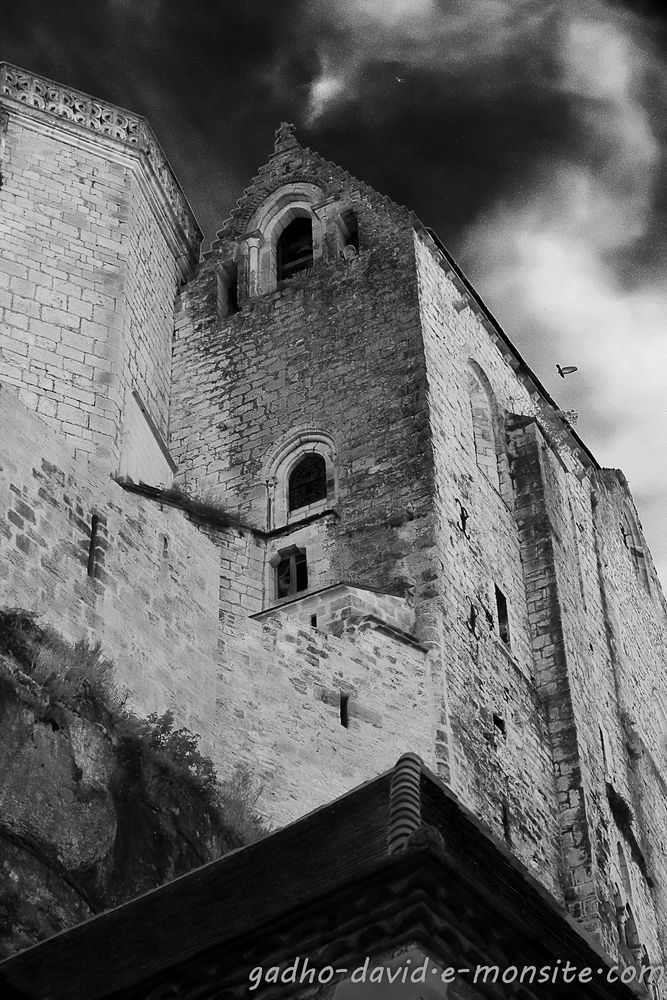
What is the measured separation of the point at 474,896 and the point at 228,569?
1545cm

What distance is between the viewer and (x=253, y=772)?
18.3m

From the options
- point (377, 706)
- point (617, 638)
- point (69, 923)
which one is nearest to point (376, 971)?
point (69, 923)

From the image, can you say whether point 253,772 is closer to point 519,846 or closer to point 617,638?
point 519,846

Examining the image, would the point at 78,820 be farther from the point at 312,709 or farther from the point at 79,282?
the point at 79,282

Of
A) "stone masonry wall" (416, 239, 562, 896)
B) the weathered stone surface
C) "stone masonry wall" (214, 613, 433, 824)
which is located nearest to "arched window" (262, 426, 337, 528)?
"stone masonry wall" (416, 239, 562, 896)

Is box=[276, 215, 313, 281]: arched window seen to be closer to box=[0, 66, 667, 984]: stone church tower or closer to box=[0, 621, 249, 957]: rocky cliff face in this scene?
box=[0, 66, 667, 984]: stone church tower

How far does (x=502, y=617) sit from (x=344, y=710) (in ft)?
14.9

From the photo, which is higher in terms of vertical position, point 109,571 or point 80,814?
point 109,571

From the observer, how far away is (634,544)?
32750 millimetres

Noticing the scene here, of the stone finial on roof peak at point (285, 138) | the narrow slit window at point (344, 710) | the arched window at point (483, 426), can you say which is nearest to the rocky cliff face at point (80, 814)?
the narrow slit window at point (344, 710)

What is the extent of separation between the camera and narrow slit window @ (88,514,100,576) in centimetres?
1778

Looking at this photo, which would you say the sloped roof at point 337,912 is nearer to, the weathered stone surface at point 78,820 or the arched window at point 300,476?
the weathered stone surface at point 78,820

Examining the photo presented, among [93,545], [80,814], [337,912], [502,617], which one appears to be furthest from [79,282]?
[337,912]

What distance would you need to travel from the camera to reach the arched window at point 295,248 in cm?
2759
